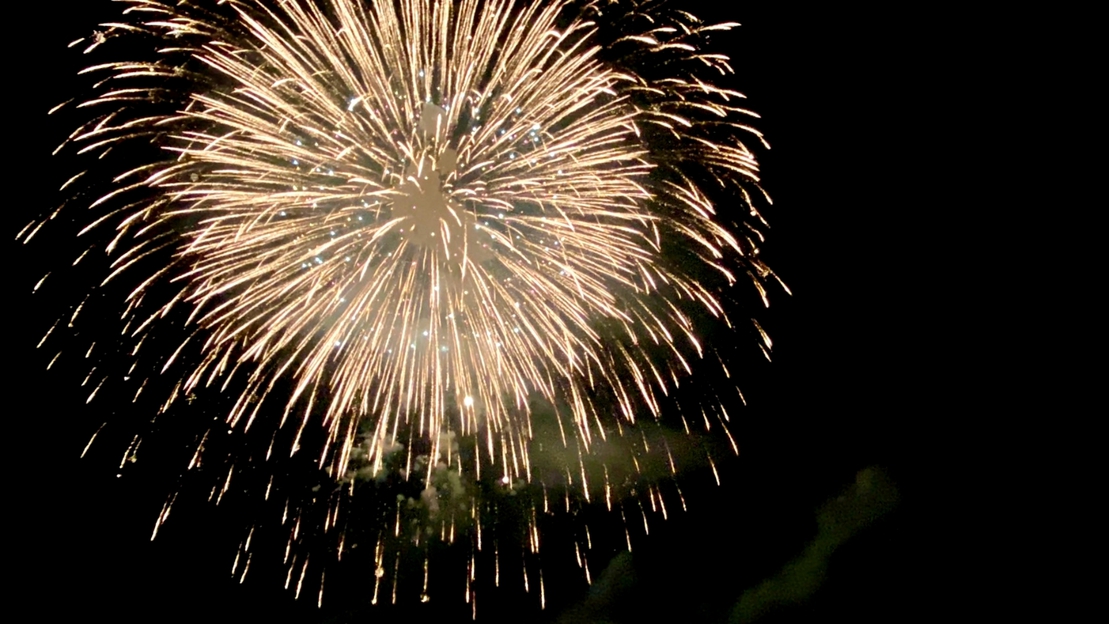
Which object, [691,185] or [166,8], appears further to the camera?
[691,185]

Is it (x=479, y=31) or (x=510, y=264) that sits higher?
(x=479, y=31)

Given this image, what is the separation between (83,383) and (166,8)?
13.4ft

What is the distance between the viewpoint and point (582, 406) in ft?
33.4

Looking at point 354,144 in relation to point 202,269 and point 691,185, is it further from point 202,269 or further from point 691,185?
point 691,185

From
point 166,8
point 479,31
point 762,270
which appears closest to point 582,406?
point 762,270

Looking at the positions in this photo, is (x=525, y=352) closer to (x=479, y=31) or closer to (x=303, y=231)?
(x=303, y=231)

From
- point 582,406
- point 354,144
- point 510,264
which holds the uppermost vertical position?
point 354,144

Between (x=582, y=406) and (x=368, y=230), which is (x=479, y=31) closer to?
(x=368, y=230)

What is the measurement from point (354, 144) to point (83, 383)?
3.80m

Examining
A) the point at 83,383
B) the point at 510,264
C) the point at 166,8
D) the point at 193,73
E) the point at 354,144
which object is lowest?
the point at 83,383

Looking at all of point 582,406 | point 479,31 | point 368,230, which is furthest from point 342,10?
point 582,406

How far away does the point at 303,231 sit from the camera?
9.98m

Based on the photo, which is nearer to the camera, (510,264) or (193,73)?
(193,73)

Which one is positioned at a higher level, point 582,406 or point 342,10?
point 342,10
